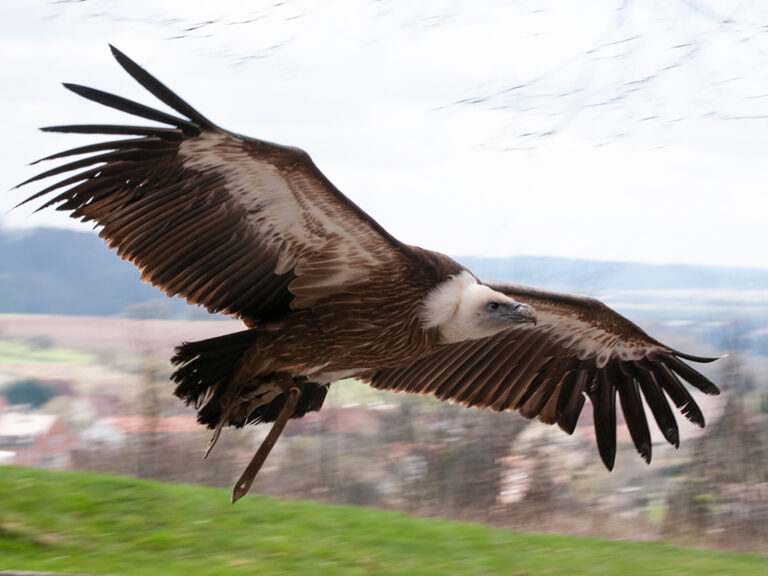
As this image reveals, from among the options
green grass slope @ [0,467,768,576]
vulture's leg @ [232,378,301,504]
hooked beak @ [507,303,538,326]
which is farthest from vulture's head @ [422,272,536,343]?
A: green grass slope @ [0,467,768,576]

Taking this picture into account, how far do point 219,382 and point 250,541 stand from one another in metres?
1.55

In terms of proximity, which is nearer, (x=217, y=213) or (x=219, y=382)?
(x=217, y=213)

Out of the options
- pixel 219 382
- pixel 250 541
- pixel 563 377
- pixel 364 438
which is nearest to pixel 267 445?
pixel 219 382

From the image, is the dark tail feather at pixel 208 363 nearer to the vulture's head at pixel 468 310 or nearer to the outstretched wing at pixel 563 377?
the vulture's head at pixel 468 310

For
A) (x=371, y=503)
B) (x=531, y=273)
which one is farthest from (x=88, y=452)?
(x=531, y=273)

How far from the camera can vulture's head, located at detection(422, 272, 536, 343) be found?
384 cm

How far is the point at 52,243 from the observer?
782cm

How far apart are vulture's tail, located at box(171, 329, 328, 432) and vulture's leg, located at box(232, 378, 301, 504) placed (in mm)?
89

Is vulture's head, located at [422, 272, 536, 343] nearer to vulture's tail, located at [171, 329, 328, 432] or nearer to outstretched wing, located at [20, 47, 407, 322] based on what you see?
outstretched wing, located at [20, 47, 407, 322]

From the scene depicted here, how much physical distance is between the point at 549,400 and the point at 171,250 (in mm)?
2096

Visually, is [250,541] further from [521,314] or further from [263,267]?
[521,314]

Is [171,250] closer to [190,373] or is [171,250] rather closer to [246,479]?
[190,373]

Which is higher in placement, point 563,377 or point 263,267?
point 263,267

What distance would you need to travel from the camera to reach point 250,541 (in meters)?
5.27
